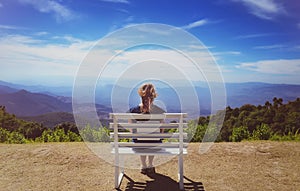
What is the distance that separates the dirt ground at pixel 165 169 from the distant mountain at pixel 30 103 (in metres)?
1.77

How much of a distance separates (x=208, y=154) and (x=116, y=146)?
2.07 meters

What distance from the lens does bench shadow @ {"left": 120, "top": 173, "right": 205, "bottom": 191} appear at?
3.98 m

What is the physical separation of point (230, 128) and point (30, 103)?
4707mm

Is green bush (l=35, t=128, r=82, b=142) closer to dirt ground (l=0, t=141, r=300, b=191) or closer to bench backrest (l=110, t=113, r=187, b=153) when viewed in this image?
dirt ground (l=0, t=141, r=300, b=191)

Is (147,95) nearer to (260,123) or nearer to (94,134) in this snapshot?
(94,134)

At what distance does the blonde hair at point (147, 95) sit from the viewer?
14.0 ft

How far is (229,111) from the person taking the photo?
7883 mm

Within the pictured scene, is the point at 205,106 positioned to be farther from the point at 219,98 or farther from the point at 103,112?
the point at 103,112

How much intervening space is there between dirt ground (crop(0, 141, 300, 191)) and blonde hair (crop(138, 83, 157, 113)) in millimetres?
927

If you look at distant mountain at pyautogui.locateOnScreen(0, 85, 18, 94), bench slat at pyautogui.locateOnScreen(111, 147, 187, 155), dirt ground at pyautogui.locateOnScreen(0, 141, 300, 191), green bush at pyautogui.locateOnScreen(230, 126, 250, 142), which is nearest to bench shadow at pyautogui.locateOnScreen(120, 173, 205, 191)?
dirt ground at pyautogui.locateOnScreen(0, 141, 300, 191)

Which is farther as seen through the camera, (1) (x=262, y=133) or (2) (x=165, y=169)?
(1) (x=262, y=133)

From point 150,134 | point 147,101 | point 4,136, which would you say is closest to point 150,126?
point 150,134

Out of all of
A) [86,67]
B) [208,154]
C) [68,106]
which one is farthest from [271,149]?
[68,106]

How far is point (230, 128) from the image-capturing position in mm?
7520
